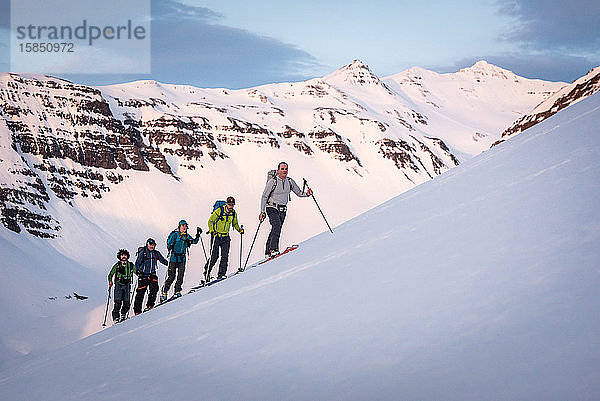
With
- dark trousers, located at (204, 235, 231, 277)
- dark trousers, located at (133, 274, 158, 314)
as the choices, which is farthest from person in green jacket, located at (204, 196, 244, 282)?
dark trousers, located at (133, 274, 158, 314)

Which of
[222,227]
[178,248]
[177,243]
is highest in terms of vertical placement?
[177,243]

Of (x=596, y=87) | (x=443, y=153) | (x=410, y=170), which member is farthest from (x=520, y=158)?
(x=443, y=153)

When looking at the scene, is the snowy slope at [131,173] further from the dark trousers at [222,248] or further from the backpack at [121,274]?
the dark trousers at [222,248]

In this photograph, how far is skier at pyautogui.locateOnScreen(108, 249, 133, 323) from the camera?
47.6 ft

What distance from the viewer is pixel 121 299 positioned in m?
14.8

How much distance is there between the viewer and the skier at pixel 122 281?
572 inches

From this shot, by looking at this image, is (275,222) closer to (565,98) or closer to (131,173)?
(565,98)

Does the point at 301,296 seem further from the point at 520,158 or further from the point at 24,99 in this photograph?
the point at 24,99

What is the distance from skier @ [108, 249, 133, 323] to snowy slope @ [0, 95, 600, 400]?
6228 mm

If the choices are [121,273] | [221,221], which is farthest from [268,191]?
[121,273]

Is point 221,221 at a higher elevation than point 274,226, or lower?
higher

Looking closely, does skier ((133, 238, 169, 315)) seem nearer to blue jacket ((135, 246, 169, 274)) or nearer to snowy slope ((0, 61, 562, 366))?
blue jacket ((135, 246, 169, 274))

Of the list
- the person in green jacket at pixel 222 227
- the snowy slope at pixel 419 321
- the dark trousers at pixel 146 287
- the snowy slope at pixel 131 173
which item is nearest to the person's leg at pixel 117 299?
the dark trousers at pixel 146 287

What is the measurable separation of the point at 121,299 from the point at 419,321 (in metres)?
12.7
